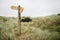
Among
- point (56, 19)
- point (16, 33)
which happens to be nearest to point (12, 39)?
point (16, 33)

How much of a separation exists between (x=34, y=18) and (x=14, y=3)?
1.57 feet

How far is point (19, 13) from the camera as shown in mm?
2602

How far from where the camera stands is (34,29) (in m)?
2.52

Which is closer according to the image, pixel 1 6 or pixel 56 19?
pixel 56 19

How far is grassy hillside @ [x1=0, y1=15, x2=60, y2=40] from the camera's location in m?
2.47

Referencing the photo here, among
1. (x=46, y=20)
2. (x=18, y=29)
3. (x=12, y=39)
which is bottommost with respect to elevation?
(x=12, y=39)

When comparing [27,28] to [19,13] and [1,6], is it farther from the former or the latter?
[1,6]

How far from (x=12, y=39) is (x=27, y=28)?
0.34 meters

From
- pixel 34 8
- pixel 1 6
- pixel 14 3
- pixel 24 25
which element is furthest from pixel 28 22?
pixel 1 6

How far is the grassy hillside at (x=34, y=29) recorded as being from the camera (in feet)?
8.09

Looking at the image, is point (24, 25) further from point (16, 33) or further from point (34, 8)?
point (34, 8)

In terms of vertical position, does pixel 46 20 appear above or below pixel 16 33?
above

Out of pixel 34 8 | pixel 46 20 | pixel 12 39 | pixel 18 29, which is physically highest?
pixel 34 8

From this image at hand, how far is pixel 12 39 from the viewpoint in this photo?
2535 millimetres
